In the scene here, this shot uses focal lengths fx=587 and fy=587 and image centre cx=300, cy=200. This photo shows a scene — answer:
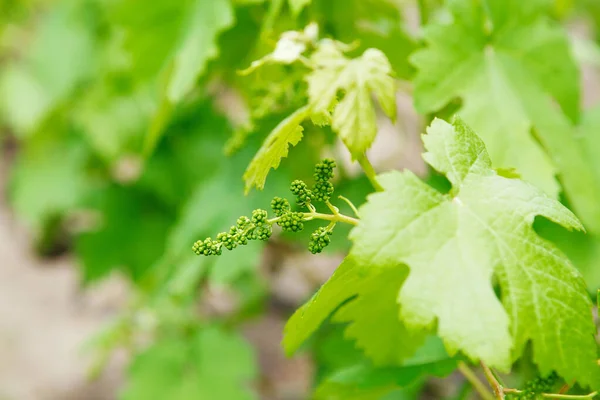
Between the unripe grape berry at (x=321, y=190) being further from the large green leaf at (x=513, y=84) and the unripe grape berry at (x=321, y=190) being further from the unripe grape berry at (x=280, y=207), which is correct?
the large green leaf at (x=513, y=84)

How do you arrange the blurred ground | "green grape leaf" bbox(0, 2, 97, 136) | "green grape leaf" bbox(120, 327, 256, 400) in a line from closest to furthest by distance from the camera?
"green grape leaf" bbox(120, 327, 256, 400), "green grape leaf" bbox(0, 2, 97, 136), the blurred ground

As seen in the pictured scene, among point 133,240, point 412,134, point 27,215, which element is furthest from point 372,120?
point 27,215

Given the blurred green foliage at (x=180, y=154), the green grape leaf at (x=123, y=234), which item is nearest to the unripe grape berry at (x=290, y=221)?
the blurred green foliage at (x=180, y=154)

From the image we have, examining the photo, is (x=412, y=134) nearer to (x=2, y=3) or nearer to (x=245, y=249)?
(x=245, y=249)

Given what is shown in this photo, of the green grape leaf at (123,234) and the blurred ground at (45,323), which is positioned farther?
the blurred ground at (45,323)

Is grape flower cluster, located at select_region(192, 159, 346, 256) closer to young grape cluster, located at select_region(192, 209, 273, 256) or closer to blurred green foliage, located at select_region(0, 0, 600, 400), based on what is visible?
young grape cluster, located at select_region(192, 209, 273, 256)


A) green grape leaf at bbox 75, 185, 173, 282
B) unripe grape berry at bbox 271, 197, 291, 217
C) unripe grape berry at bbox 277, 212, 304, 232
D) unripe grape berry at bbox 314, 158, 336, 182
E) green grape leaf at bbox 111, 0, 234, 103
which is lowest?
unripe grape berry at bbox 277, 212, 304, 232

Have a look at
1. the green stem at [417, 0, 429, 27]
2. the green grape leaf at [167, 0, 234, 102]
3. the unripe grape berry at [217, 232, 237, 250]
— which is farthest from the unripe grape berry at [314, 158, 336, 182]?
the green stem at [417, 0, 429, 27]

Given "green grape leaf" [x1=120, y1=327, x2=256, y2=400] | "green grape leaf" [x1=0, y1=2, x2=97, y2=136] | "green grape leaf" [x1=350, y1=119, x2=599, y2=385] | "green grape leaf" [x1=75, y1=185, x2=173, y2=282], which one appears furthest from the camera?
"green grape leaf" [x1=0, y1=2, x2=97, y2=136]
